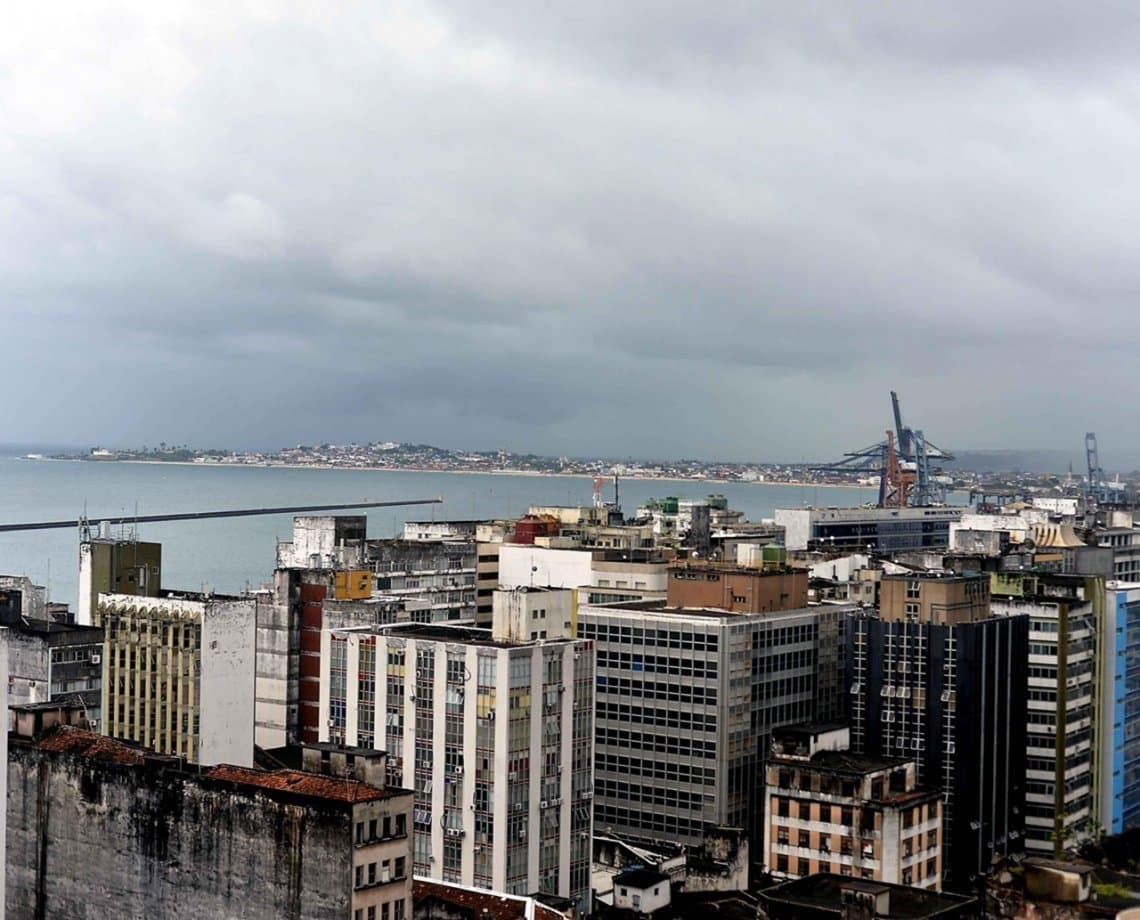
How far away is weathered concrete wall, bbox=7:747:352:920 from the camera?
40.5 metres

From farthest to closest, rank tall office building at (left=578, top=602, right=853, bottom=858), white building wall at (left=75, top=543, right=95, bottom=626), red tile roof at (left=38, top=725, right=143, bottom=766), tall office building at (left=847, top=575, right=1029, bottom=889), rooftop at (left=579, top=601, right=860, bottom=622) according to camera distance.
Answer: white building wall at (left=75, top=543, right=95, bottom=626) → rooftop at (left=579, top=601, right=860, bottom=622) → tall office building at (left=578, top=602, right=853, bottom=858) → tall office building at (left=847, top=575, right=1029, bottom=889) → red tile roof at (left=38, top=725, right=143, bottom=766)

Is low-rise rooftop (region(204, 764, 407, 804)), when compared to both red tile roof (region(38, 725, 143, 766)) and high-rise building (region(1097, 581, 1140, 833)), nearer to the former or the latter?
red tile roof (region(38, 725, 143, 766))

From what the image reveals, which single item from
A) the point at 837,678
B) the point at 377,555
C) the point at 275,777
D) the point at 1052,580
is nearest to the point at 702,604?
the point at 837,678

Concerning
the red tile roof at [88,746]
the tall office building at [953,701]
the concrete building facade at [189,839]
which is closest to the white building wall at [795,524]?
the tall office building at [953,701]

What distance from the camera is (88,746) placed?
153 feet

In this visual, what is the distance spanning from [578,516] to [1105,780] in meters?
56.6

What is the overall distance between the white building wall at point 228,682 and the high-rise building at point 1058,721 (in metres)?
31.1

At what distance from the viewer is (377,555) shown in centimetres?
8425

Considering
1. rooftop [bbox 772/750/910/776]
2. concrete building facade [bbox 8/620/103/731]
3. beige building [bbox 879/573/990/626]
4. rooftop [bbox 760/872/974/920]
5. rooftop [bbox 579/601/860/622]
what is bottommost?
rooftop [bbox 760/872/974/920]

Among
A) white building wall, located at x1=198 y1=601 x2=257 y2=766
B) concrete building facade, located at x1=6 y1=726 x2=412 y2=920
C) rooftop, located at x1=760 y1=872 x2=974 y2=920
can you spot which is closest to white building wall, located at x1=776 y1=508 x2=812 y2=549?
white building wall, located at x1=198 y1=601 x2=257 y2=766

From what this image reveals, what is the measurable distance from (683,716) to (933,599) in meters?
10.7

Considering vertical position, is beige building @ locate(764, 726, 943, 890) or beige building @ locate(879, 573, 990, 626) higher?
beige building @ locate(879, 573, 990, 626)

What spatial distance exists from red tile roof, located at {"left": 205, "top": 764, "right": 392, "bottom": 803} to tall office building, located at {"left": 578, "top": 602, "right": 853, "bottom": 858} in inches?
891

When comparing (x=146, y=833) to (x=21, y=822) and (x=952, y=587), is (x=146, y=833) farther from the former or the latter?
(x=952, y=587)
